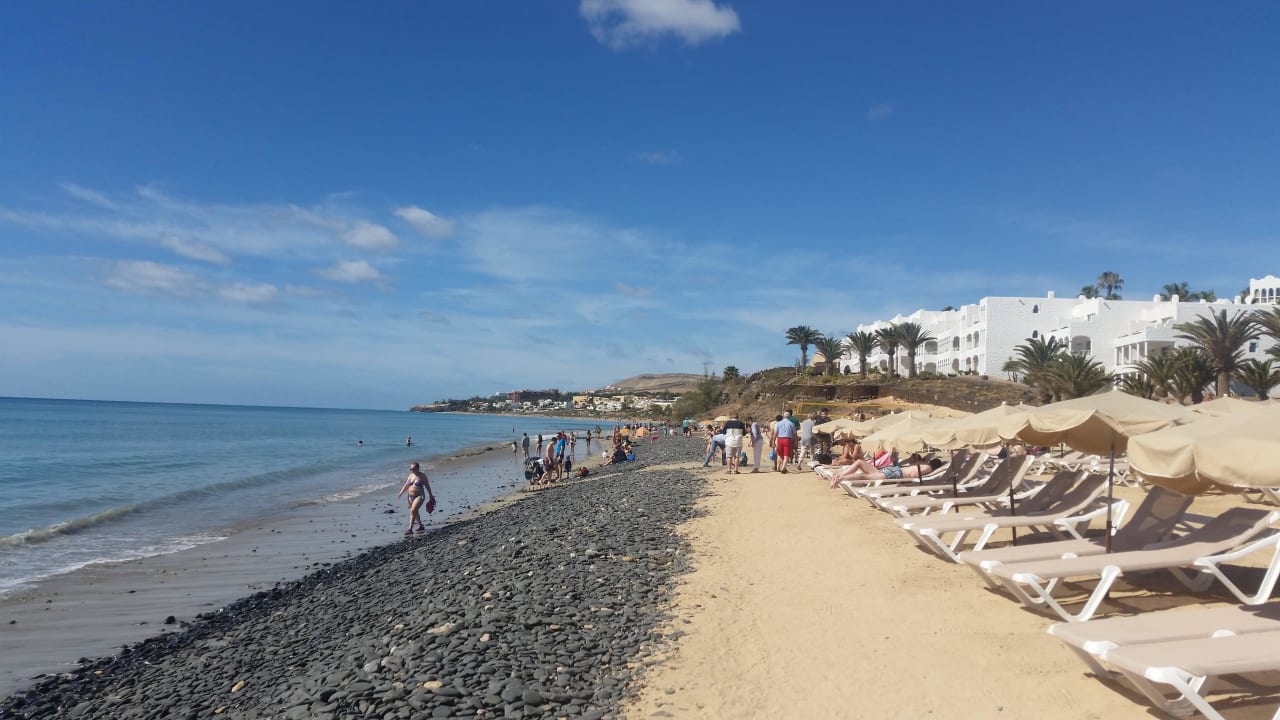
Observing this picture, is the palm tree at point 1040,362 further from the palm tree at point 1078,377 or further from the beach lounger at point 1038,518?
the beach lounger at point 1038,518

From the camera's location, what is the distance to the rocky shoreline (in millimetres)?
4891

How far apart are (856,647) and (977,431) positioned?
351cm

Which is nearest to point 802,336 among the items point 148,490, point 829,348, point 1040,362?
point 829,348

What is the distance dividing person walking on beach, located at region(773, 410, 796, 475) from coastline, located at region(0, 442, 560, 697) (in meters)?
6.70

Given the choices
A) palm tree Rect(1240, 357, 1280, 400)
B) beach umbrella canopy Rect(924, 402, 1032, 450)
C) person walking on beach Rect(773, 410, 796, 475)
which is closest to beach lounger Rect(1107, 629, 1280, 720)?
beach umbrella canopy Rect(924, 402, 1032, 450)

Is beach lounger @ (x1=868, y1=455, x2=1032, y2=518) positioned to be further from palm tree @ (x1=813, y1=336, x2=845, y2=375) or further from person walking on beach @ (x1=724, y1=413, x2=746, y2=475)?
palm tree @ (x1=813, y1=336, x2=845, y2=375)

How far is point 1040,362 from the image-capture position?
36781mm

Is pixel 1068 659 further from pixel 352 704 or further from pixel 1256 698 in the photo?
pixel 352 704

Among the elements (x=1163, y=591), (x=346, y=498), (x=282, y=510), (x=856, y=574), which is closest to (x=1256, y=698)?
(x=1163, y=591)

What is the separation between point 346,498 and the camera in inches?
829

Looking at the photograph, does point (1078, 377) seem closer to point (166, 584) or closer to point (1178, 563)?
point (1178, 563)

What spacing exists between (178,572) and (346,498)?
10029 mm

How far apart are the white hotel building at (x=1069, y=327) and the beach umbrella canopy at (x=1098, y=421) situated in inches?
1388

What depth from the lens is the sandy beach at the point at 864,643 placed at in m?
4.41
